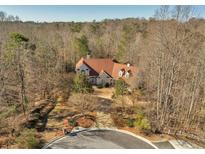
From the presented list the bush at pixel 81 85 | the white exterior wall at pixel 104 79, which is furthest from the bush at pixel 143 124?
the white exterior wall at pixel 104 79

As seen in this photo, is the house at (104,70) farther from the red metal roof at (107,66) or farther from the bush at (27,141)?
the bush at (27,141)

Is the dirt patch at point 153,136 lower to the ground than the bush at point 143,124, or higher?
lower

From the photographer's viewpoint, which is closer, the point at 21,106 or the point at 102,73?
the point at 21,106

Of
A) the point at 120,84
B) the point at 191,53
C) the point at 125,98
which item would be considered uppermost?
the point at 191,53

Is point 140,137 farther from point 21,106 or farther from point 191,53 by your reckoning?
point 21,106

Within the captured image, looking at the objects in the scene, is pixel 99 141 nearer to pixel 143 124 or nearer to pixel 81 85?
pixel 143 124

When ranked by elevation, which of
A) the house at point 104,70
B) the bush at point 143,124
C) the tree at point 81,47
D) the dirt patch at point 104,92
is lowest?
the bush at point 143,124
